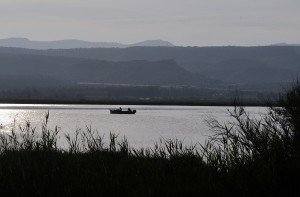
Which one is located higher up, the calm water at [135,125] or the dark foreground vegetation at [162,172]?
the dark foreground vegetation at [162,172]

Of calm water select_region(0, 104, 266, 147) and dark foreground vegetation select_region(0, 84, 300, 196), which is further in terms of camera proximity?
calm water select_region(0, 104, 266, 147)

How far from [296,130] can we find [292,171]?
240 centimetres

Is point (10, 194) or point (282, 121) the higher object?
point (282, 121)

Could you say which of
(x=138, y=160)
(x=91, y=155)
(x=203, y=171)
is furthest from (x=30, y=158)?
(x=203, y=171)

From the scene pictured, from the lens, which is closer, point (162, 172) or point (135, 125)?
point (162, 172)

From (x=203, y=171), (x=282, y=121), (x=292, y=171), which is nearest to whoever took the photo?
(x=292, y=171)

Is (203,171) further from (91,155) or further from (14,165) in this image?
(14,165)

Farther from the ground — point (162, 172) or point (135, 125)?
point (162, 172)

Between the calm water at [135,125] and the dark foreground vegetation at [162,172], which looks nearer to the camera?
the dark foreground vegetation at [162,172]

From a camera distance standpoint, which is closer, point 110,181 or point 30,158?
point 110,181

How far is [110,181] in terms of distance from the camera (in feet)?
56.6

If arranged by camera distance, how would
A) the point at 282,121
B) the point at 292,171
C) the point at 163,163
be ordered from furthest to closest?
1. the point at 282,121
2. the point at 163,163
3. the point at 292,171

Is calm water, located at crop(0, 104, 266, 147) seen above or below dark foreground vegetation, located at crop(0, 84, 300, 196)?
below

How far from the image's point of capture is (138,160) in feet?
65.5
